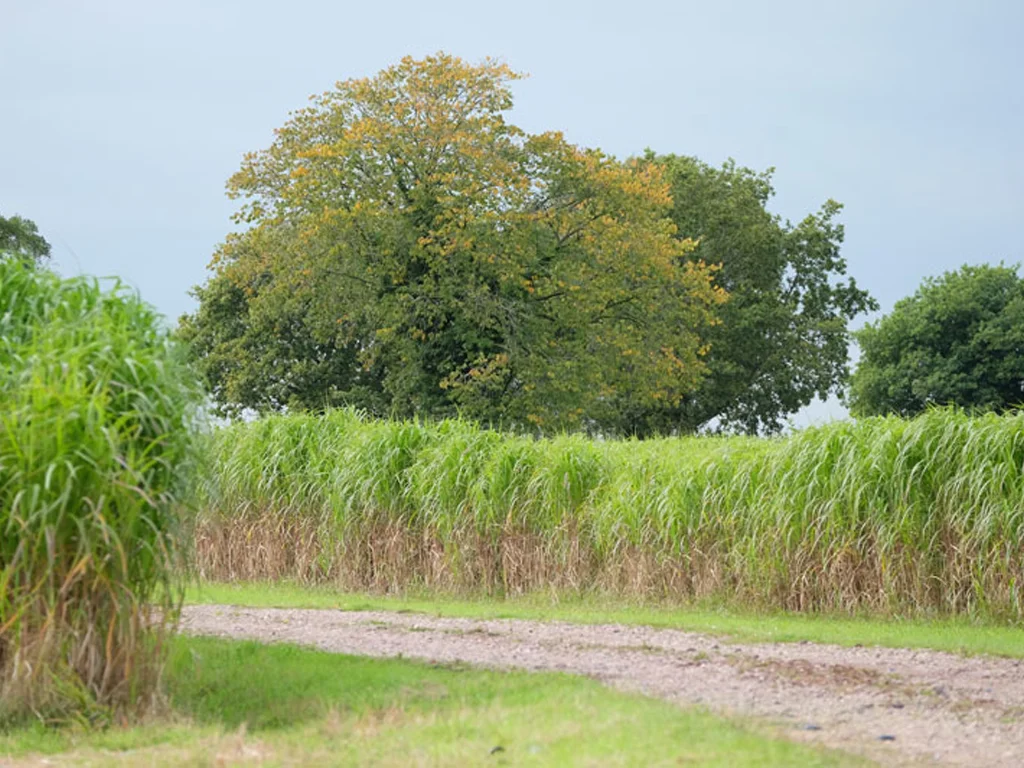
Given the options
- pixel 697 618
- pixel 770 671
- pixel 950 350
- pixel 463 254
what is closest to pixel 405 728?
pixel 770 671

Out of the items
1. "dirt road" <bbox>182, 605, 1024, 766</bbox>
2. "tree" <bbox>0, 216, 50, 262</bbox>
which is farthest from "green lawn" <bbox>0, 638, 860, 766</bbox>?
"tree" <bbox>0, 216, 50, 262</bbox>

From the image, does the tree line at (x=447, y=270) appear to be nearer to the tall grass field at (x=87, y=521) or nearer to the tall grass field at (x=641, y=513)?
the tall grass field at (x=641, y=513)

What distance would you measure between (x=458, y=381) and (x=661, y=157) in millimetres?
18698

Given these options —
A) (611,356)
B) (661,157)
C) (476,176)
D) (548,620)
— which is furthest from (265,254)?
(548,620)

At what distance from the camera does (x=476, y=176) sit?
3094 cm

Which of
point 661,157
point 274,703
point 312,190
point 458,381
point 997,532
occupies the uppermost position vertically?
point 661,157

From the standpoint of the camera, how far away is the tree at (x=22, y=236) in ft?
117

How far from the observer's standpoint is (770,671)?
906 centimetres

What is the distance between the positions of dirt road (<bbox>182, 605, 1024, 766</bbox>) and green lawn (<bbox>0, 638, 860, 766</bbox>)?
610 mm

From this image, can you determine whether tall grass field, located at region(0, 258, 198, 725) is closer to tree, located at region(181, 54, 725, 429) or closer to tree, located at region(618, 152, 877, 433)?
tree, located at region(181, 54, 725, 429)

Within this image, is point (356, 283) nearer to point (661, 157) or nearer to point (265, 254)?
point (265, 254)

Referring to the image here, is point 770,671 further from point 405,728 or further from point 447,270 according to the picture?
point 447,270

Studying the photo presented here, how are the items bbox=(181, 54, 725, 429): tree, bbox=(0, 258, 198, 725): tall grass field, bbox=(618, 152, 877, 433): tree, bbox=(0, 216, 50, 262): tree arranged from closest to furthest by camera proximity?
1. bbox=(0, 258, 198, 725): tall grass field
2. bbox=(181, 54, 725, 429): tree
3. bbox=(0, 216, 50, 262): tree
4. bbox=(618, 152, 877, 433): tree

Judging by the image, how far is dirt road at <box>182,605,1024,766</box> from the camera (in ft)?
23.4
